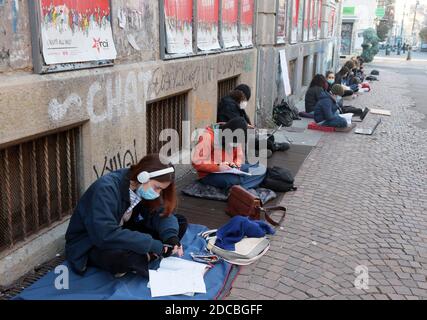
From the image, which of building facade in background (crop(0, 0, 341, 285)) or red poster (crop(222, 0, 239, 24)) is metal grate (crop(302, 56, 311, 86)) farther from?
building facade in background (crop(0, 0, 341, 285))

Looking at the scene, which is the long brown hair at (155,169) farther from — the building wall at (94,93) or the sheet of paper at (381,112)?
the sheet of paper at (381,112)

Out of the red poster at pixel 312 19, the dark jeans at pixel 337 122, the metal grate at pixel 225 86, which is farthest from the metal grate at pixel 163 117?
the red poster at pixel 312 19

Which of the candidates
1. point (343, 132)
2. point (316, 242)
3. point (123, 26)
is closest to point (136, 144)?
point (123, 26)

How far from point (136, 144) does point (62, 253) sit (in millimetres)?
1562

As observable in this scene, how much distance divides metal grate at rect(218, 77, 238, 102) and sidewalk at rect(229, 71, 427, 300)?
196cm

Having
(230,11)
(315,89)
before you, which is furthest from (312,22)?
(230,11)

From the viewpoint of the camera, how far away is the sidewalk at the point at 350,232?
3973 mm

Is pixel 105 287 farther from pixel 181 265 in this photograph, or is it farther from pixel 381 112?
pixel 381 112

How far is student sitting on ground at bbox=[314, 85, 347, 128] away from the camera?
404 inches

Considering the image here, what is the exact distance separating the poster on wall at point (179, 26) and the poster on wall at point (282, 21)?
4.90 metres

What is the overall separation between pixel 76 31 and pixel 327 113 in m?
7.14

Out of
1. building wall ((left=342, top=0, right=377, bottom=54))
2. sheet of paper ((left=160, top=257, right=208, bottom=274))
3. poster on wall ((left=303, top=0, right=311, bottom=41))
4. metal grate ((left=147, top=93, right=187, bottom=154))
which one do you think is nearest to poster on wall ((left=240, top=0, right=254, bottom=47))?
metal grate ((left=147, top=93, right=187, bottom=154))

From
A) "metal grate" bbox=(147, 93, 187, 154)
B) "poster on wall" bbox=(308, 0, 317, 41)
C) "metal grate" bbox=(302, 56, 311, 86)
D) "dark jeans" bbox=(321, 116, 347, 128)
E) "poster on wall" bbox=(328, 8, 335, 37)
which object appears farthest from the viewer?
"poster on wall" bbox=(328, 8, 335, 37)
